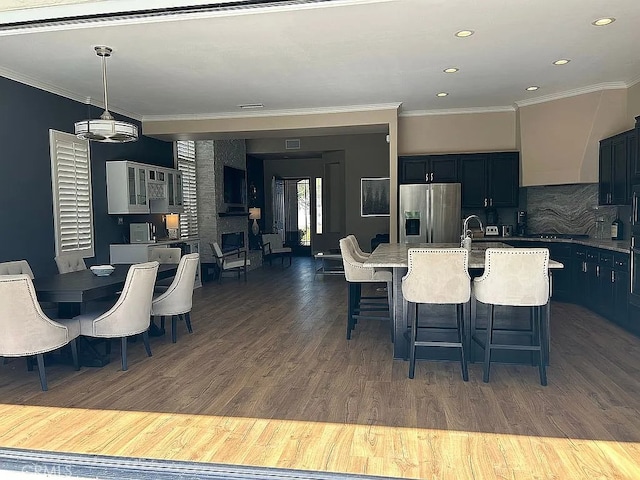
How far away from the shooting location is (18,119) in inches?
212

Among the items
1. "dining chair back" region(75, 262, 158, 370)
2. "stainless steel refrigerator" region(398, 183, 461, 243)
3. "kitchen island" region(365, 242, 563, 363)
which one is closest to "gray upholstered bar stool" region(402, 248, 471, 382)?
"kitchen island" region(365, 242, 563, 363)

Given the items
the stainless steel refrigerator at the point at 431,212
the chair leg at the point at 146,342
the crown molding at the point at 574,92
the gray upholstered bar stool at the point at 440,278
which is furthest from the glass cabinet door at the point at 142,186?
the crown molding at the point at 574,92

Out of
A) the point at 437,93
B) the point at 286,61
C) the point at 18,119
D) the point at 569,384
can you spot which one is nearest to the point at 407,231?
the point at 437,93

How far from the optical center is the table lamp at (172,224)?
8.60 metres

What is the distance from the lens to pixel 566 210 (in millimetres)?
7207

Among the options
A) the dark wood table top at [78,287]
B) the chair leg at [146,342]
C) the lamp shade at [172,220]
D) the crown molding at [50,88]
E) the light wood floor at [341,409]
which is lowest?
the light wood floor at [341,409]

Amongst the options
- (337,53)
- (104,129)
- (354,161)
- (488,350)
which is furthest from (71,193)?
(354,161)

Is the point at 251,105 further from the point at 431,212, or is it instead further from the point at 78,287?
the point at 78,287

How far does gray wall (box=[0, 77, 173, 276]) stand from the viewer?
17.1 ft

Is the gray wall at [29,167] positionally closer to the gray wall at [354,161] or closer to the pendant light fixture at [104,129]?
the pendant light fixture at [104,129]

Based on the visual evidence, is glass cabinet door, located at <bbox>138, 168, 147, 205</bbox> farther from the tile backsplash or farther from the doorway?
the doorway

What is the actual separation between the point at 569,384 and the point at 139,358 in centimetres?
371

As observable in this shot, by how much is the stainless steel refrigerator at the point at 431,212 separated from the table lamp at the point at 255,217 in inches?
234

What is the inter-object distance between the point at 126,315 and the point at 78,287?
1.51 feet
